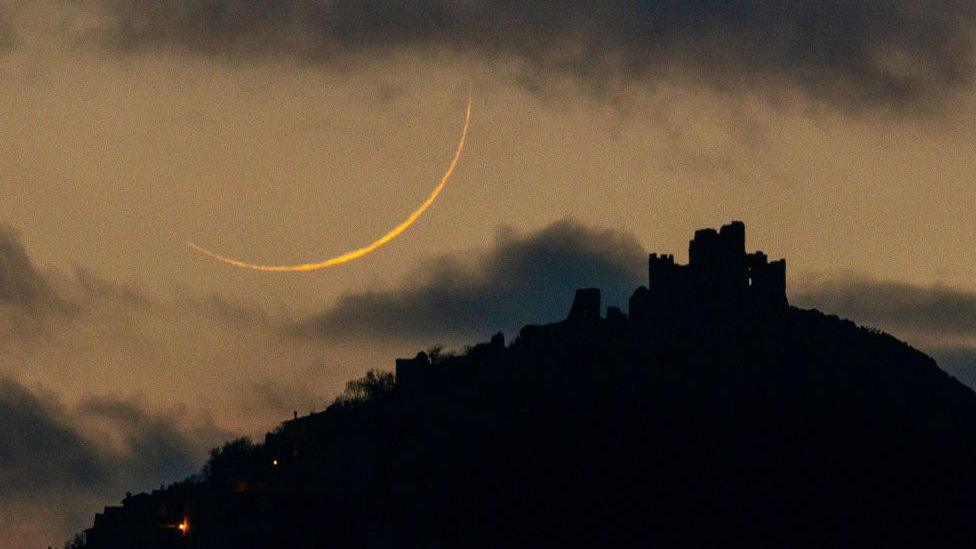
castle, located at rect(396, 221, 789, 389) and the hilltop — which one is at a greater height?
castle, located at rect(396, 221, 789, 389)

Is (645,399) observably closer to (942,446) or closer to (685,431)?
(685,431)

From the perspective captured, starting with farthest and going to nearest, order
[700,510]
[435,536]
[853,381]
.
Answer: [853,381] → [700,510] → [435,536]

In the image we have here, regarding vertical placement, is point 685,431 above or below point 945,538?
above

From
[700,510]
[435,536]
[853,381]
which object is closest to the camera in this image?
[435,536]

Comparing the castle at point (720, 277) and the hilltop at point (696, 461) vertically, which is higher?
the castle at point (720, 277)

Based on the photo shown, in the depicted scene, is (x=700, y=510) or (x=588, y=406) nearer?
(x=700, y=510)

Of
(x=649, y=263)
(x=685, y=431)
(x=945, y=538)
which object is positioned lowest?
(x=945, y=538)

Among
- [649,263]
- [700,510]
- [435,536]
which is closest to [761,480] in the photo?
[700,510]

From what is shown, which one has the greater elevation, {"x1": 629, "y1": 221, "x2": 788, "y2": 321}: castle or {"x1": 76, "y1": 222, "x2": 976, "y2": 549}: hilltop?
{"x1": 629, "y1": 221, "x2": 788, "y2": 321}: castle
